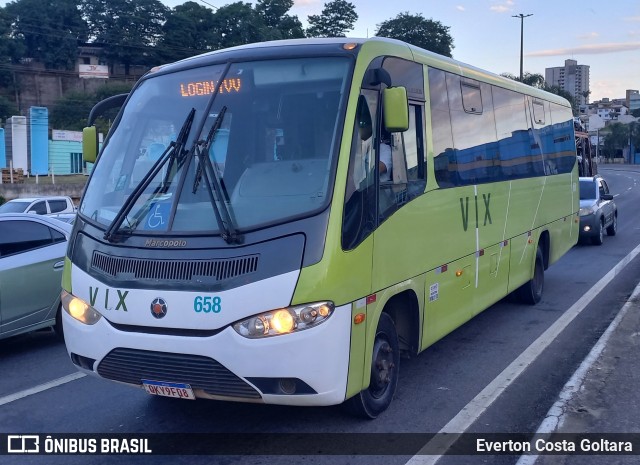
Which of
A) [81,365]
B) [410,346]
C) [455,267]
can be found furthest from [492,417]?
[81,365]

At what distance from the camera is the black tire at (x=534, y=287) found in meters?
10.8

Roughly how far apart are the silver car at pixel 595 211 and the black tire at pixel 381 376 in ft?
45.7

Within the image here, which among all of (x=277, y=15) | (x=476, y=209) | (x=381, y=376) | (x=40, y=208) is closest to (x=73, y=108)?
(x=277, y=15)

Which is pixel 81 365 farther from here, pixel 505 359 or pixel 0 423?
pixel 505 359

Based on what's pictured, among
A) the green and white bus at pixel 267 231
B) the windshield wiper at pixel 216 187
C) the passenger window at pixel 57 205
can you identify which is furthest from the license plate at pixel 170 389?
the passenger window at pixel 57 205

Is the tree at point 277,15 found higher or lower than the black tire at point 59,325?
higher

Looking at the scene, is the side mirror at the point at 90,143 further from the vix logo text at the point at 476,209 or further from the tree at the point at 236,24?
the tree at the point at 236,24

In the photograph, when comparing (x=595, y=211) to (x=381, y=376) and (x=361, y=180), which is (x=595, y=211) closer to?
(x=381, y=376)

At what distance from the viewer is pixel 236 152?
5527 millimetres

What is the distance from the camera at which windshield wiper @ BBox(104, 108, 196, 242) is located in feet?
17.9

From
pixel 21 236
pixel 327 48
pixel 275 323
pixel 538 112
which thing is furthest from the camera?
pixel 538 112

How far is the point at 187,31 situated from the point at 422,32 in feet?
90.1

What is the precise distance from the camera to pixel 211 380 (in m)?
Result: 4.98

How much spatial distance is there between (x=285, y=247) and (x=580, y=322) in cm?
Result: 607
